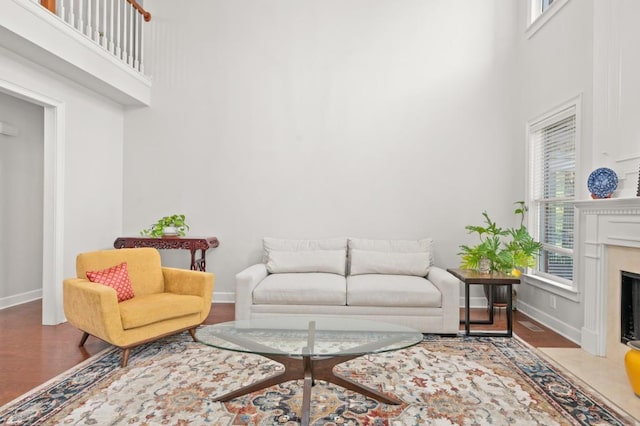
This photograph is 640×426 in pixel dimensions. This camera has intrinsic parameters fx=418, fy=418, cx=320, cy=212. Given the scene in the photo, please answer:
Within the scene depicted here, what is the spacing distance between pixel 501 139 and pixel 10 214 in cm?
601

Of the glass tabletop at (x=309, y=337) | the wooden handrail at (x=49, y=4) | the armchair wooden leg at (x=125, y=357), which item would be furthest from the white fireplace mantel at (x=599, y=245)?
the wooden handrail at (x=49, y=4)

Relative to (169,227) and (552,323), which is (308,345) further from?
(169,227)

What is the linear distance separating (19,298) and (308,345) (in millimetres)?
4545

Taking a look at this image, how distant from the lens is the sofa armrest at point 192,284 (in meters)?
3.64

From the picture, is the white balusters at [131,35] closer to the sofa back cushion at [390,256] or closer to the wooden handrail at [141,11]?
the wooden handrail at [141,11]

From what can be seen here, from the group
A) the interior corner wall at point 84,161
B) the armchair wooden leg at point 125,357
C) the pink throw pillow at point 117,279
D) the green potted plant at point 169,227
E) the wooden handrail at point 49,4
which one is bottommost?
the armchair wooden leg at point 125,357

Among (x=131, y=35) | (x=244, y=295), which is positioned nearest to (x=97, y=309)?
(x=244, y=295)

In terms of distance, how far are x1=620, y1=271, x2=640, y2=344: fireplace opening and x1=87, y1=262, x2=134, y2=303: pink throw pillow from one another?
3859mm

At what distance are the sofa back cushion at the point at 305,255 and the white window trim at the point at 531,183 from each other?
6.69 ft

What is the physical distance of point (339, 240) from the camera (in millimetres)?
4773

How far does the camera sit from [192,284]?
12.1 ft

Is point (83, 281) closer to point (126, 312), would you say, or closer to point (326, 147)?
point (126, 312)

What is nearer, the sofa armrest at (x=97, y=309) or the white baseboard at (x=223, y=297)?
the sofa armrest at (x=97, y=309)

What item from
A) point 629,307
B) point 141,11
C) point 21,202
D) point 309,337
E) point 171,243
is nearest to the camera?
point 309,337
